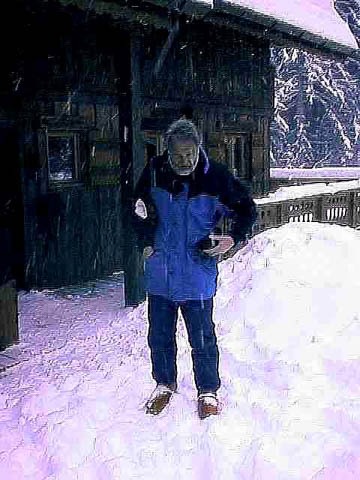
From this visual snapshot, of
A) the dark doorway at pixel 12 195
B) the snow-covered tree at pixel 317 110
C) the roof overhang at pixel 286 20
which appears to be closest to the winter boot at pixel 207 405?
the roof overhang at pixel 286 20

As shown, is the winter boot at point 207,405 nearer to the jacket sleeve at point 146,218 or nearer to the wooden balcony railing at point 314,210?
the jacket sleeve at point 146,218

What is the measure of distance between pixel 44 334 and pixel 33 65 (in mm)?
3101

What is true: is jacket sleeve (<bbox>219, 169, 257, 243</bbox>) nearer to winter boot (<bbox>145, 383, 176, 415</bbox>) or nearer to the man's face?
the man's face

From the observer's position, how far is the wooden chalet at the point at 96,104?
22.7 feet

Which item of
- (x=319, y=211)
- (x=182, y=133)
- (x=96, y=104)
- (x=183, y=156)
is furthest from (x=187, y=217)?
(x=319, y=211)

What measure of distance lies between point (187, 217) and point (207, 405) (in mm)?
1204

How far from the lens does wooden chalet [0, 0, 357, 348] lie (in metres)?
6.91

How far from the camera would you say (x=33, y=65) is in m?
7.39

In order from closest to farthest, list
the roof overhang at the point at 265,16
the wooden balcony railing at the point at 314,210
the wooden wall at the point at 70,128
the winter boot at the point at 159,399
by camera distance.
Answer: the winter boot at the point at 159,399 → the roof overhang at the point at 265,16 → the wooden wall at the point at 70,128 → the wooden balcony railing at the point at 314,210

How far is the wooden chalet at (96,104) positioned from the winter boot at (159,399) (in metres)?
2.12

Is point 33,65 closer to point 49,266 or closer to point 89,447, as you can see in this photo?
point 49,266

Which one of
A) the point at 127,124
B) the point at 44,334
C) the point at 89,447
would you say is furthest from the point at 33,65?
the point at 89,447

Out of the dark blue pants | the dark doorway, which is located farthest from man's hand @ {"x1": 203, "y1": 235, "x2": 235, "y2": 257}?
the dark doorway

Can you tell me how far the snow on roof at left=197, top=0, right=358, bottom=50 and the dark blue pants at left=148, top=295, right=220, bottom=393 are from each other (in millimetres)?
3306
